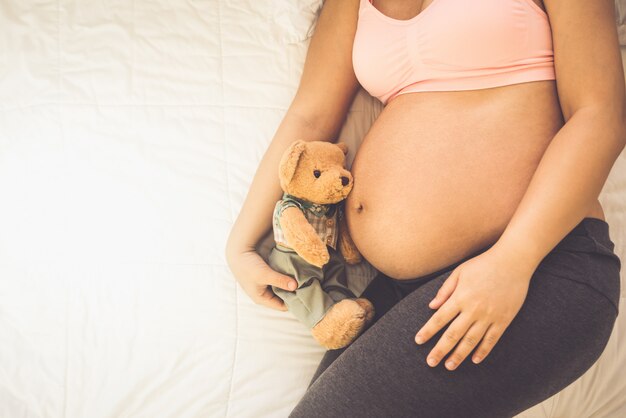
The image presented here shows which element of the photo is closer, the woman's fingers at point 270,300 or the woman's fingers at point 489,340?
the woman's fingers at point 489,340

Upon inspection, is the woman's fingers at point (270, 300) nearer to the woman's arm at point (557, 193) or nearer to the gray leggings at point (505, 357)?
the gray leggings at point (505, 357)

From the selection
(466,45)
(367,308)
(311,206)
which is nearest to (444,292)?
(367,308)

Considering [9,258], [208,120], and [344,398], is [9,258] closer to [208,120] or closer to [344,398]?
[208,120]

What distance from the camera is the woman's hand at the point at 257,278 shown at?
0.89m

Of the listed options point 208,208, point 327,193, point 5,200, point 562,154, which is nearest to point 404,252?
point 327,193

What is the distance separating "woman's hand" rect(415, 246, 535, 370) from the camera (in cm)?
71

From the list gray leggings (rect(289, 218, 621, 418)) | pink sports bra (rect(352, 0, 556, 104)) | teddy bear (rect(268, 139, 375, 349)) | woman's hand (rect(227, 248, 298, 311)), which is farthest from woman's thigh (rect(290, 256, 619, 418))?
pink sports bra (rect(352, 0, 556, 104))

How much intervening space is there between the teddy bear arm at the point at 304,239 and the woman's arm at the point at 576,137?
290 mm

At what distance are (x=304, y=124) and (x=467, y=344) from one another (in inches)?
20.8

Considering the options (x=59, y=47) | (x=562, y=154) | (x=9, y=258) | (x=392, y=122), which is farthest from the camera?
(x=59, y=47)

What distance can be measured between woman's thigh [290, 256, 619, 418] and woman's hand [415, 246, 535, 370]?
2 cm

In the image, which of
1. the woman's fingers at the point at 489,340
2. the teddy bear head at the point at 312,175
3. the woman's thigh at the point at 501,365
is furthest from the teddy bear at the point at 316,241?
the woman's fingers at the point at 489,340

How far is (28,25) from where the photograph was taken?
116cm

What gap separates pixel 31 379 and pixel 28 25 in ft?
2.73
